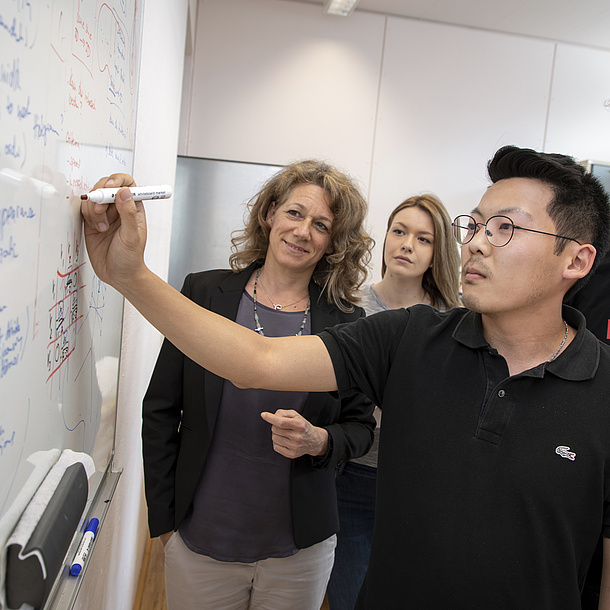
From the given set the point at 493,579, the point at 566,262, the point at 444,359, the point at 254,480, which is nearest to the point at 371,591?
the point at 493,579

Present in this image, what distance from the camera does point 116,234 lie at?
0.83 metres

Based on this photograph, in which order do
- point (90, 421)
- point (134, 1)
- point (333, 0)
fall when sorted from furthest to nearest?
point (333, 0)
point (134, 1)
point (90, 421)

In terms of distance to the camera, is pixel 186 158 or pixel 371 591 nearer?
pixel 371 591

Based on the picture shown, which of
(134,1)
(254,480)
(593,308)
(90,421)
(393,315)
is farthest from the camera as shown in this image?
(593,308)

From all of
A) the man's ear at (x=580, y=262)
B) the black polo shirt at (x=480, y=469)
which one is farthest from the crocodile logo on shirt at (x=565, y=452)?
the man's ear at (x=580, y=262)

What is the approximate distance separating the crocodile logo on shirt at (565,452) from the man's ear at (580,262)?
35 cm

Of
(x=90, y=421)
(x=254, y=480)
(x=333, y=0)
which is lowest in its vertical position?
(x=254, y=480)

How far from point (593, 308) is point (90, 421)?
4.58 ft

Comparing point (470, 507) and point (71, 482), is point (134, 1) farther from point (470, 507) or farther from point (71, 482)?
point (470, 507)

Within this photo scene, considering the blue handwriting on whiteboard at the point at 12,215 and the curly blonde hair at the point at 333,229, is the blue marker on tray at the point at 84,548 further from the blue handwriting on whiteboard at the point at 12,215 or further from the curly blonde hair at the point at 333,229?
the curly blonde hair at the point at 333,229

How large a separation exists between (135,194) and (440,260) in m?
1.58

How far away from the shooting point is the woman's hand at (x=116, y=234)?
775mm

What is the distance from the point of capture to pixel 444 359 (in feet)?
3.71

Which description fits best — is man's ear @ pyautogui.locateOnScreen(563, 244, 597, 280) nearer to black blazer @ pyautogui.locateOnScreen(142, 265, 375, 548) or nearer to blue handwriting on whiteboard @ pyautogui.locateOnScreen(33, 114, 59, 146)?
black blazer @ pyautogui.locateOnScreen(142, 265, 375, 548)
